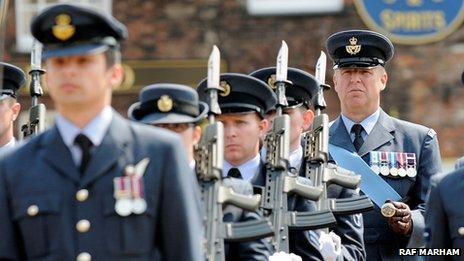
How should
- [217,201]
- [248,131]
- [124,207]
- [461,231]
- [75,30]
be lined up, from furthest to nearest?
[248,131] → [217,201] → [461,231] → [75,30] → [124,207]

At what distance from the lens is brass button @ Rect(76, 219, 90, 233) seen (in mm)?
6410

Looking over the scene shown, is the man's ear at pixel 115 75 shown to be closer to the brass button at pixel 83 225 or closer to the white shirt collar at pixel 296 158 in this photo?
the brass button at pixel 83 225

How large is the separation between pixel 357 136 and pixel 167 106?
2587 mm

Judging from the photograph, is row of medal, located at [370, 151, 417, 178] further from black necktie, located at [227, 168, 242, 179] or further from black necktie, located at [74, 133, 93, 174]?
black necktie, located at [74, 133, 93, 174]

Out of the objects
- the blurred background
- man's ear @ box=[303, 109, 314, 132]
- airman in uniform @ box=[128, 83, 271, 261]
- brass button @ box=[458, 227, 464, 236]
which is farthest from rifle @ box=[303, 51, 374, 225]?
the blurred background

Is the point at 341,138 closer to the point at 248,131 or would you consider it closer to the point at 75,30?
the point at 248,131

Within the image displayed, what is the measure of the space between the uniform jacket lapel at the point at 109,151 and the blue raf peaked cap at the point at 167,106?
3.69ft

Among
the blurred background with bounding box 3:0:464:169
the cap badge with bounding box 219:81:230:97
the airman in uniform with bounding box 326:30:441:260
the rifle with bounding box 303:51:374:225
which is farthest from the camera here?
the blurred background with bounding box 3:0:464:169

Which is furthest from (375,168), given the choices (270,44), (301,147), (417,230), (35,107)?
(270,44)

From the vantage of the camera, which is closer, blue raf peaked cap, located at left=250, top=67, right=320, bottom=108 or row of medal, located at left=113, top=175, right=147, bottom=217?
row of medal, located at left=113, top=175, right=147, bottom=217

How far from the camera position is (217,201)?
7590 millimetres

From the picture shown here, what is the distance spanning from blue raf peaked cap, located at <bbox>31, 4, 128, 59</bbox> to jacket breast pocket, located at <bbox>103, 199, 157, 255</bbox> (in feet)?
1.77

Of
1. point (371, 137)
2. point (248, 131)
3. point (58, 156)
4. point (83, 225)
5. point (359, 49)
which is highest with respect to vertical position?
point (359, 49)

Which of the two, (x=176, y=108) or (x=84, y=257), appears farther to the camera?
(x=176, y=108)
